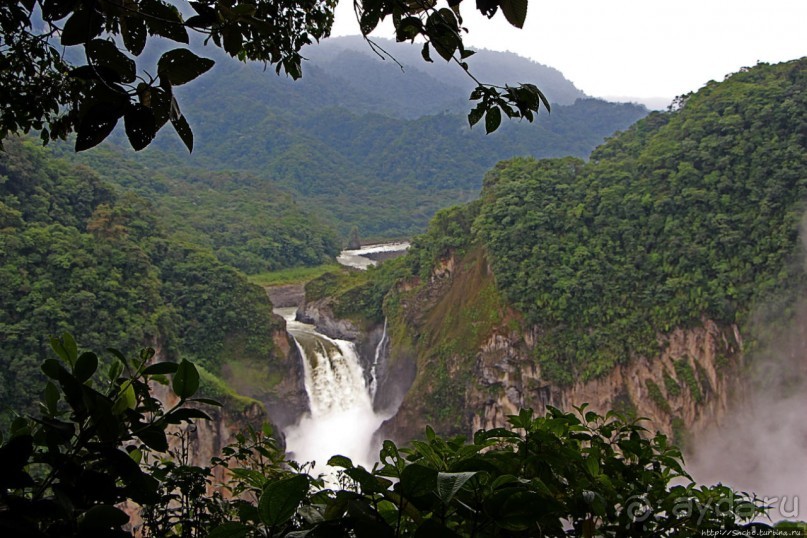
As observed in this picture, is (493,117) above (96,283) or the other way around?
above

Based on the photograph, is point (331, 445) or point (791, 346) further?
point (331, 445)

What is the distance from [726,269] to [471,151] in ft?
137

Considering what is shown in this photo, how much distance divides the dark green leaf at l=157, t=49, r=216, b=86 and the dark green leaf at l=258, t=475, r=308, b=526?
40cm

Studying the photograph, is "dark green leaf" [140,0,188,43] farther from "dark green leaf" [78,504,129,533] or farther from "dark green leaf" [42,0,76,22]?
"dark green leaf" [78,504,129,533]

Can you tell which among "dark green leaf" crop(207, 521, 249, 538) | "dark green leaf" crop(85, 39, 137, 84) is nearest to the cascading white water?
"dark green leaf" crop(207, 521, 249, 538)

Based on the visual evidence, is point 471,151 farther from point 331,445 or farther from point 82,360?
point 82,360

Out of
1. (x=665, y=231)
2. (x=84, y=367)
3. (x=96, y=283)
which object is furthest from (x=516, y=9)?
(x=665, y=231)

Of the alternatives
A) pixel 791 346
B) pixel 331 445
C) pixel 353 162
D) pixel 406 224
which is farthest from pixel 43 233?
pixel 353 162

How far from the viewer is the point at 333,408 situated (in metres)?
14.9

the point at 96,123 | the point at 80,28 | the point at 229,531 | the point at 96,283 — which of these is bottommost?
the point at 96,283

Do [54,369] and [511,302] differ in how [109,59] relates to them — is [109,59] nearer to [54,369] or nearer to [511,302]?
[54,369]

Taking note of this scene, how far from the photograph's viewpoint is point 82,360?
23.1 inches

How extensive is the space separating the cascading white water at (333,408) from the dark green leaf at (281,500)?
13882 millimetres

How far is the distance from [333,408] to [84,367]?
1482 cm
